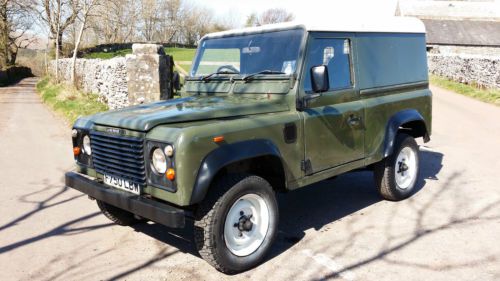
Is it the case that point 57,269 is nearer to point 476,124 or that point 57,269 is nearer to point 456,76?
point 476,124

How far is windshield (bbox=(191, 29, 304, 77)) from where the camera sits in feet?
15.0

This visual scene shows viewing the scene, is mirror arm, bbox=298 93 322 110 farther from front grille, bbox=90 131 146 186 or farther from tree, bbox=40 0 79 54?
tree, bbox=40 0 79 54

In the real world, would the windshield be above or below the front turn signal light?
above

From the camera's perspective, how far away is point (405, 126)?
6.23m

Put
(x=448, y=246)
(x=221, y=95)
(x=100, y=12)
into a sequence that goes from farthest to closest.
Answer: (x=100, y=12)
(x=221, y=95)
(x=448, y=246)

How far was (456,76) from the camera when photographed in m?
24.4

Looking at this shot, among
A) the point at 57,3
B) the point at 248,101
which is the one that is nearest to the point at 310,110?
the point at 248,101

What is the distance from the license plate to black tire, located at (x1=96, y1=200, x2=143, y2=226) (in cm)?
90


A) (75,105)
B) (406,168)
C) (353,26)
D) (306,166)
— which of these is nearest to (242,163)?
(306,166)

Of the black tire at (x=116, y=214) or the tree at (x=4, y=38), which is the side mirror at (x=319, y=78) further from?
the tree at (x=4, y=38)

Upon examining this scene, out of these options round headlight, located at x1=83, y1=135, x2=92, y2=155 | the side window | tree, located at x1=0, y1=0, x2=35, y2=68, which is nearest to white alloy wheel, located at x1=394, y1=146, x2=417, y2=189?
the side window

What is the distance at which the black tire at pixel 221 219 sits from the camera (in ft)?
12.4

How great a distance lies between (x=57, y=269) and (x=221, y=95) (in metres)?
2.33

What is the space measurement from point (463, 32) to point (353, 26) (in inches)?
1970
